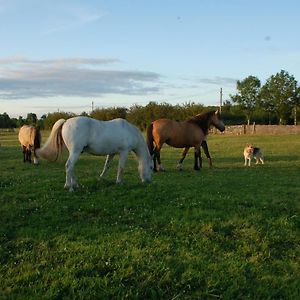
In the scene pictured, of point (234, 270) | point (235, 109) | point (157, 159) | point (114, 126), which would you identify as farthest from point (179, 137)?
point (235, 109)

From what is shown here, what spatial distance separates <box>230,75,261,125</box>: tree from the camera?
7888cm

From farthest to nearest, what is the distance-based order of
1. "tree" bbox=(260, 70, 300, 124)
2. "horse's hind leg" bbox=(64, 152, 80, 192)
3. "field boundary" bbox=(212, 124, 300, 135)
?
"tree" bbox=(260, 70, 300, 124), "field boundary" bbox=(212, 124, 300, 135), "horse's hind leg" bbox=(64, 152, 80, 192)

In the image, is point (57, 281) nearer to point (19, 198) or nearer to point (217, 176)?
point (19, 198)

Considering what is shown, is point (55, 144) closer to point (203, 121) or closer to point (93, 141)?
point (93, 141)

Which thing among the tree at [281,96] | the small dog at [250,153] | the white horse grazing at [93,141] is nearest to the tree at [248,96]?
the tree at [281,96]

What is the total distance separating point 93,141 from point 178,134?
7.09 metres

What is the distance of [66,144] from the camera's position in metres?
10.5

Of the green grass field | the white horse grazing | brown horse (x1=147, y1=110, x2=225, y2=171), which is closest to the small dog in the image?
brown horse (x1=147, y1=110, x2=225, y2=171)

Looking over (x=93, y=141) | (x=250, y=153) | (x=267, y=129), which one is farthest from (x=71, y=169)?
(x=267, y=129)

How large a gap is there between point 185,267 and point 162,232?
4.57 feet

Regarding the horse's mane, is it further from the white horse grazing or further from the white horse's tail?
the white horse's tail

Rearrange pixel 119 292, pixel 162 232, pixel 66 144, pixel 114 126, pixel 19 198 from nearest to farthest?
1. pixel 119 292
2. pixel 162 232
3. pixel 19 198
4. pixel 66 144
5. pixel 114 126

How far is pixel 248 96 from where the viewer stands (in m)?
79.1

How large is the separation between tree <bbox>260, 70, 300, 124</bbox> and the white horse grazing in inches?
2752
